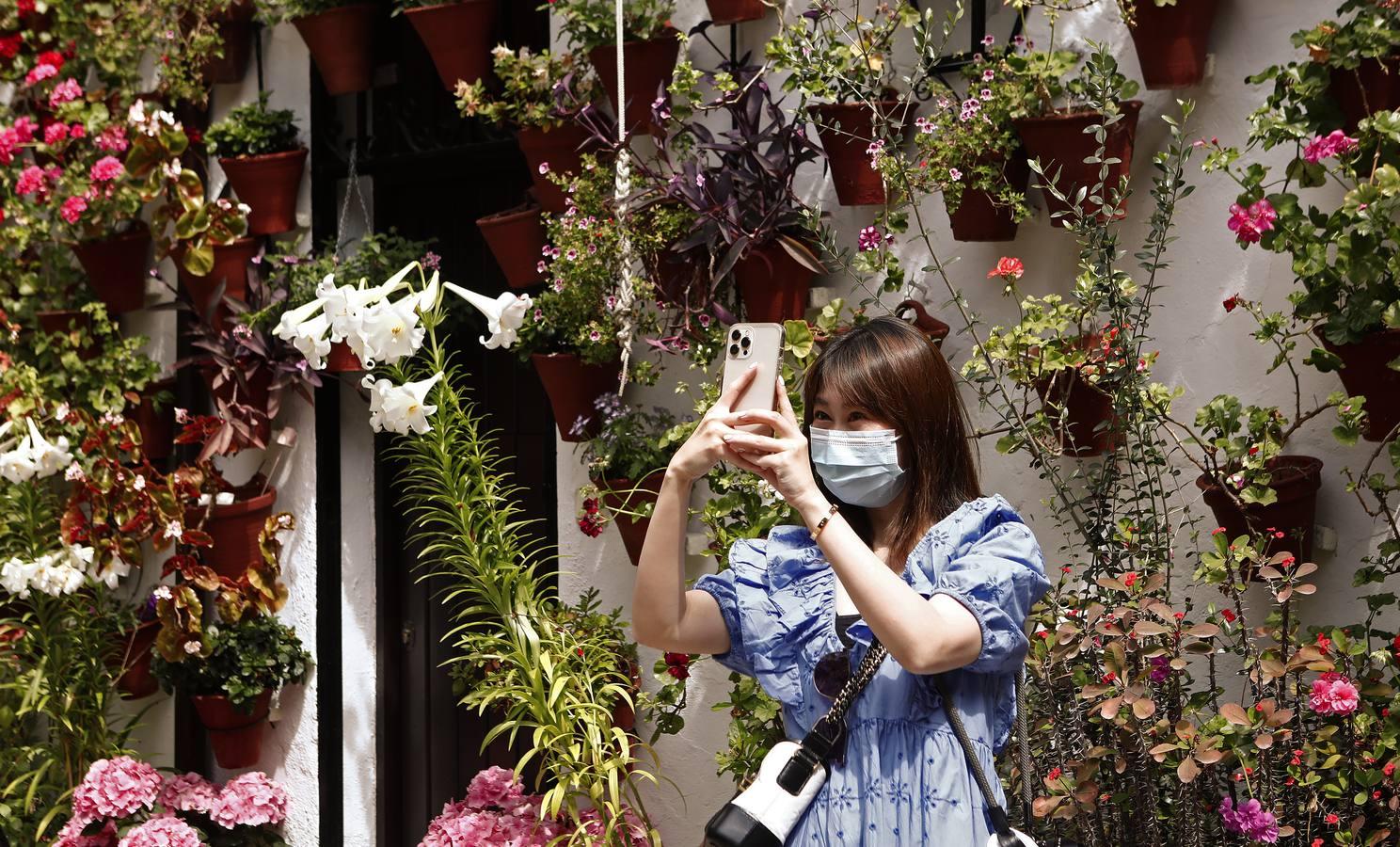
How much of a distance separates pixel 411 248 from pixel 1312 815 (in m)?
2.70

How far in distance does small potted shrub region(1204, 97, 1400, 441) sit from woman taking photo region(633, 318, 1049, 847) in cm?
90

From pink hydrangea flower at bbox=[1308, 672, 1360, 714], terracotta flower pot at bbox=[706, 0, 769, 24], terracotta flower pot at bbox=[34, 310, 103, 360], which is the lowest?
pink hydrangea flower at bbox=[1308, 672, 1360, 714]

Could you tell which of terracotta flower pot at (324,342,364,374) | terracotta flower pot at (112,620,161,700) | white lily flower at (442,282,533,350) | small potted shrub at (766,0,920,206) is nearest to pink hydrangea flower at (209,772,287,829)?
terracotta flower pot at (112,620,161,700)

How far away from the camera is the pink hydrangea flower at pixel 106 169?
4.16m

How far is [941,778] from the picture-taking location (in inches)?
72.2

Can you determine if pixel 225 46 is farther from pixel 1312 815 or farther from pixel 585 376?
pixel 1312 815

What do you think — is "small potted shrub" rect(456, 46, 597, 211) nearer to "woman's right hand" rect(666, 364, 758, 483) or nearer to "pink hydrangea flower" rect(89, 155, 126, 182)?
Answer: "pink hydrangea flower" rect(89, 155, 126, 182)

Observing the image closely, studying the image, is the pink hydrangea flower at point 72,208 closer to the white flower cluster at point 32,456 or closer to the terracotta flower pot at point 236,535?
the white flower cluster at point 32,456

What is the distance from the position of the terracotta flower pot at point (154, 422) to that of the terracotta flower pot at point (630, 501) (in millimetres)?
1775

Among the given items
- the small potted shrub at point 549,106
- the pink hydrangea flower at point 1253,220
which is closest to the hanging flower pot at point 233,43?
the small potted shrub at point 549,106

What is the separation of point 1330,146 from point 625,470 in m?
1.75

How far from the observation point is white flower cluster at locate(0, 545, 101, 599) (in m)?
3.87

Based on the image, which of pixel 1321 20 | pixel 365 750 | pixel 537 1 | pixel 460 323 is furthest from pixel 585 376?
pixel 1321 20

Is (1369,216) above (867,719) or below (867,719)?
above
